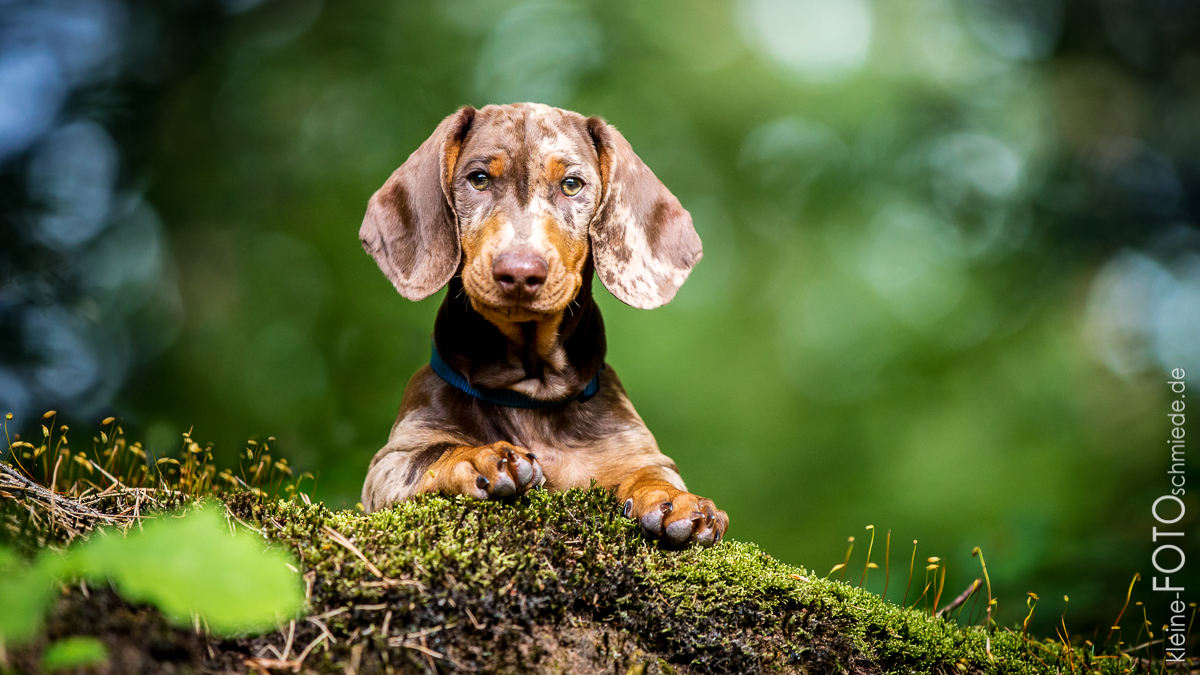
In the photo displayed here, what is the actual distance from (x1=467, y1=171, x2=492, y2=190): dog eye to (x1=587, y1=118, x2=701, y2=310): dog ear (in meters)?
0.44

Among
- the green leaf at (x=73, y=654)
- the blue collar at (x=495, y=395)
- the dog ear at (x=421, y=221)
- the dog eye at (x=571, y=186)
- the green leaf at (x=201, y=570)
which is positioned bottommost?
the green leaf at (x=73, y=654)

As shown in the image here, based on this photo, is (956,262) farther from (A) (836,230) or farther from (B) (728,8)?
(B) (728,8)

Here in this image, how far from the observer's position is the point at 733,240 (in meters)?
7.59

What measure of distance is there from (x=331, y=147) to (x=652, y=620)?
5980 mm

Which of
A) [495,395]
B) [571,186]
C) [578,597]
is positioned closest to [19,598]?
[578,597]

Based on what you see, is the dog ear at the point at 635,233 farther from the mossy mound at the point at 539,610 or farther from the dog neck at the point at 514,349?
the mossy mound at the point at 539,610

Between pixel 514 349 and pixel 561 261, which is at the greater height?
pixel 561 261

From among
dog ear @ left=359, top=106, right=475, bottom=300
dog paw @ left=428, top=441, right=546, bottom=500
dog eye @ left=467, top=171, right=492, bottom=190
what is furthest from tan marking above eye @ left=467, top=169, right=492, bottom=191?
dog paw @ left=428, top=441, right=546, bottom=500

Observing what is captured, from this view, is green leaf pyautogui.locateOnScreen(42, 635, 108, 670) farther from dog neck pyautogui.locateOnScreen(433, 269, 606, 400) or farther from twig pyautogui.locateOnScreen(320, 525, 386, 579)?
dog neck pyautogui.locateOnScreen(433, 269, 606, 400)

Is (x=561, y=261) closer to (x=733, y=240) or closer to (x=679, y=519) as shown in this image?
(x=679, y=519)

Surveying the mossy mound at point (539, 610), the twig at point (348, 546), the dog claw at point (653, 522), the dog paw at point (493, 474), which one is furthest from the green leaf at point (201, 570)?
the dog claw at point (653, 522)

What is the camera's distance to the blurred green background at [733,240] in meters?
6.35

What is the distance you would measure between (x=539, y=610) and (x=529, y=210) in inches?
57.9

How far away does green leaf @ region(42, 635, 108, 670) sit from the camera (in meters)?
1.41
